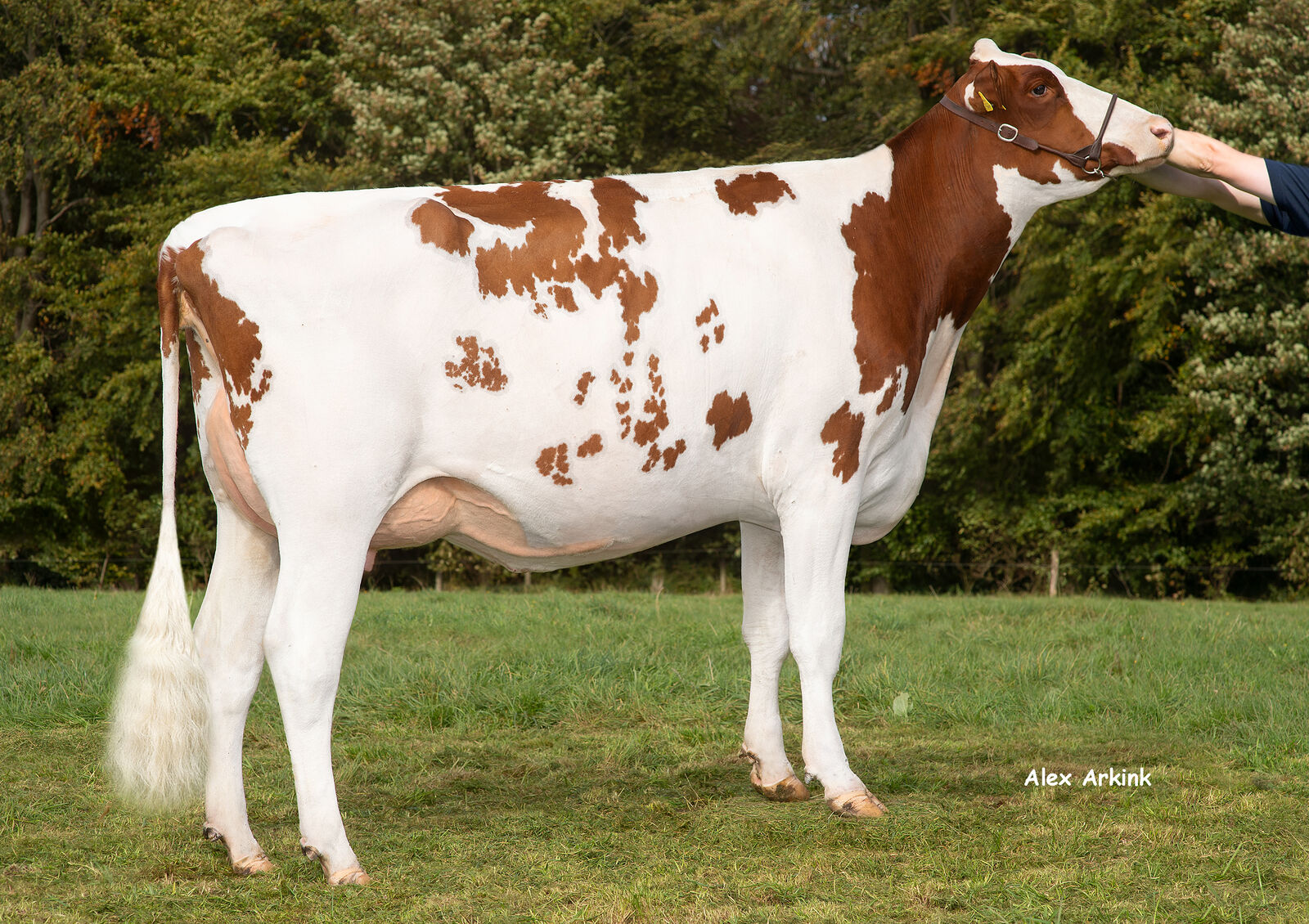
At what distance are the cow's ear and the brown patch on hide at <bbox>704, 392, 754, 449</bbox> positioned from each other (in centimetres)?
151

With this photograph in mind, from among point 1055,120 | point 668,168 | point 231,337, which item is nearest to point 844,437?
point 1055,120

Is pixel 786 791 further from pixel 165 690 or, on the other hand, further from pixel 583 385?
pixel 165 690

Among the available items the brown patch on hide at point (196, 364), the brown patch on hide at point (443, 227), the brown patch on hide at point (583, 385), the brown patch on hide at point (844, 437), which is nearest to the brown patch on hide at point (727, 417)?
the brown patch on hide at point (844, 437)

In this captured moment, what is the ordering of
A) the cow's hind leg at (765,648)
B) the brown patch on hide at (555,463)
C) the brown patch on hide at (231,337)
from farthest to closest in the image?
the cow's hind leg at (765,648)
the brown patch on hide at (555,463)
the brown patch on hide at (231,337)

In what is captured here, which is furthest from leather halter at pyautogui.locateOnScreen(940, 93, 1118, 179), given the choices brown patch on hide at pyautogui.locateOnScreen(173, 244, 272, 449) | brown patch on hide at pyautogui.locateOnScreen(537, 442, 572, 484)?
brown patch on hide at pyautogui.locateOnScreen(173, 244, 272, 449)

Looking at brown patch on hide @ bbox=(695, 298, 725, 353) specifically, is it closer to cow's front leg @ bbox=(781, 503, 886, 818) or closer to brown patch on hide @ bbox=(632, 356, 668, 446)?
brown patch on hide @ bbox=(632, 356, 668, 446)

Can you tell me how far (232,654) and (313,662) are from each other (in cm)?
53

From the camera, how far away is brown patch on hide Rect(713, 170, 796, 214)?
4.66m

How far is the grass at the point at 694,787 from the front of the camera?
369 cm

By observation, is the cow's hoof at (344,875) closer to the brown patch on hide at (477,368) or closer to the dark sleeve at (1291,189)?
the brown patch on hide at (477,368)

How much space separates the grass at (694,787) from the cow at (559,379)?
14.1 inches

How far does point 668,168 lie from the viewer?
2220 centimetres

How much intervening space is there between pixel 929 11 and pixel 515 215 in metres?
21.6

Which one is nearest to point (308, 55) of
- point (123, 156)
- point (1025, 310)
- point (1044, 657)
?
point (123, 156)
